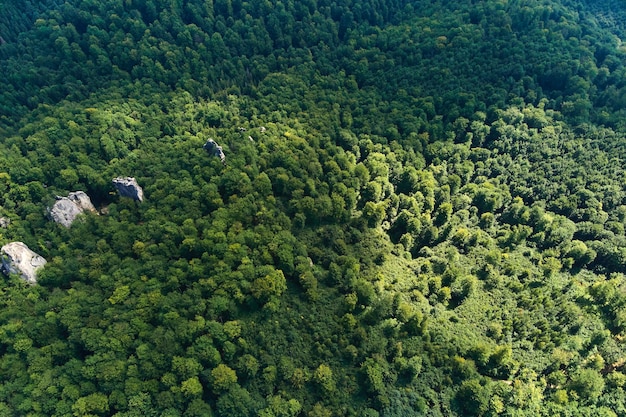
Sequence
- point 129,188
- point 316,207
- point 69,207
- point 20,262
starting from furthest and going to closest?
point 129,188
point 69,207
point 316,207
point 20,262

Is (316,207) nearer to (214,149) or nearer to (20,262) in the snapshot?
(214,149)

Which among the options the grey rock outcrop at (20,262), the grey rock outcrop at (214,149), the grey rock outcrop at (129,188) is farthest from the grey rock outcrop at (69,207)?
the grey rock outcrop at (214,149)

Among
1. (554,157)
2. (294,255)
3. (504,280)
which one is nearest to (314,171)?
(294,255)

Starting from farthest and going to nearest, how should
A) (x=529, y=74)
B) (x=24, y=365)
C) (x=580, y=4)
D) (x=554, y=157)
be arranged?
(x=580, y=4) → (x=529, y=74) → (x=554, y=157) → (x=24, y=365)

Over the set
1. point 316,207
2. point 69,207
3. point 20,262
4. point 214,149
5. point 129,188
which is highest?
point 214,149

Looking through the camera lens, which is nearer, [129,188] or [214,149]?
[129,188]

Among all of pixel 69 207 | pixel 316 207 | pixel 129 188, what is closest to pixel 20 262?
pixel 69 207

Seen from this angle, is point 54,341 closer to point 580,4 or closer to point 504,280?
point 504,280
